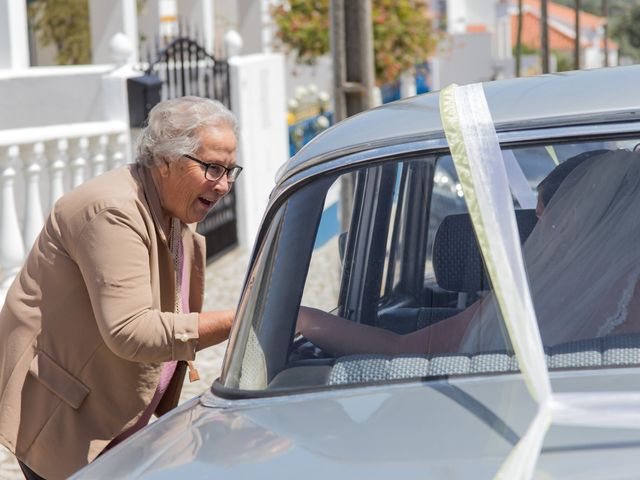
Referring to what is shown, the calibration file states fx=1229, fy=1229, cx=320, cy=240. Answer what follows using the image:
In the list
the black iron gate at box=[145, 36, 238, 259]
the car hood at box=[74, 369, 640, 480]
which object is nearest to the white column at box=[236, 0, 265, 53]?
the black iron gate at box=[145, 36, 238, 259]

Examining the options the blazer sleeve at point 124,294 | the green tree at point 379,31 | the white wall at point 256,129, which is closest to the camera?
the blazer sleeve at point 124,294

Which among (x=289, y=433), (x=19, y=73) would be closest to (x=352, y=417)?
(x=289, y=433)

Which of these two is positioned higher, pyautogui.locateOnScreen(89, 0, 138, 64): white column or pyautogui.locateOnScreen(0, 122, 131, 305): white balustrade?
pyautogui.locateOnScreen(89, 0, 138, 64): white column

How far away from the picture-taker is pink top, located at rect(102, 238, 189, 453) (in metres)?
3.45

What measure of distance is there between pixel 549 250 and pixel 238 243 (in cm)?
971

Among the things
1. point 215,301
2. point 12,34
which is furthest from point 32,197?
point 12,34

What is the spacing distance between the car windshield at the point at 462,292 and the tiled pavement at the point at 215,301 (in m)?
2.84

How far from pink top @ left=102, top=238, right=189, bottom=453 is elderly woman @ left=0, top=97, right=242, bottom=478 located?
10 millimetres

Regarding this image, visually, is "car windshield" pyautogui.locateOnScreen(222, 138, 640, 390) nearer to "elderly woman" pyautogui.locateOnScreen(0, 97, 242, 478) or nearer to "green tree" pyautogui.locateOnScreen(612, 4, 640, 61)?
"elderly woman" pyautogui.locateOnScreen(0, 97, 242, 478)

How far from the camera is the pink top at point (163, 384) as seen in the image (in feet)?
11.3

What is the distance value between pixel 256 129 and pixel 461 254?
10.0 metres

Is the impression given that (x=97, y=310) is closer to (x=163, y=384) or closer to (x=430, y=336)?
(x=163, y=384)

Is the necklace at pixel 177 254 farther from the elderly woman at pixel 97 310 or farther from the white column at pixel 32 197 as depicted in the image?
the white column at pixel 32 197

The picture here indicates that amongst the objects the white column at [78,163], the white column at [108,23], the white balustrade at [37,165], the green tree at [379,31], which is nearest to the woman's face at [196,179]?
the white balustrade at [37,165]
